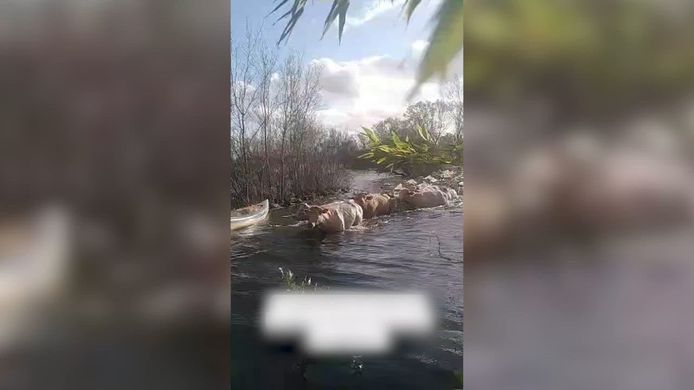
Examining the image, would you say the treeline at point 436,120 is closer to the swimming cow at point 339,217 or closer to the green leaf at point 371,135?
the green leaf at point 371,135

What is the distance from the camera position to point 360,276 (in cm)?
169

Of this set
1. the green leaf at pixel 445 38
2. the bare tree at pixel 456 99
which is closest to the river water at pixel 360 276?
the bare tree at pixel 456 99

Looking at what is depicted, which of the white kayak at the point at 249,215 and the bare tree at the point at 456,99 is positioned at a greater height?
the bare tree at the point at 456,99

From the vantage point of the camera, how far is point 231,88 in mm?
1704
